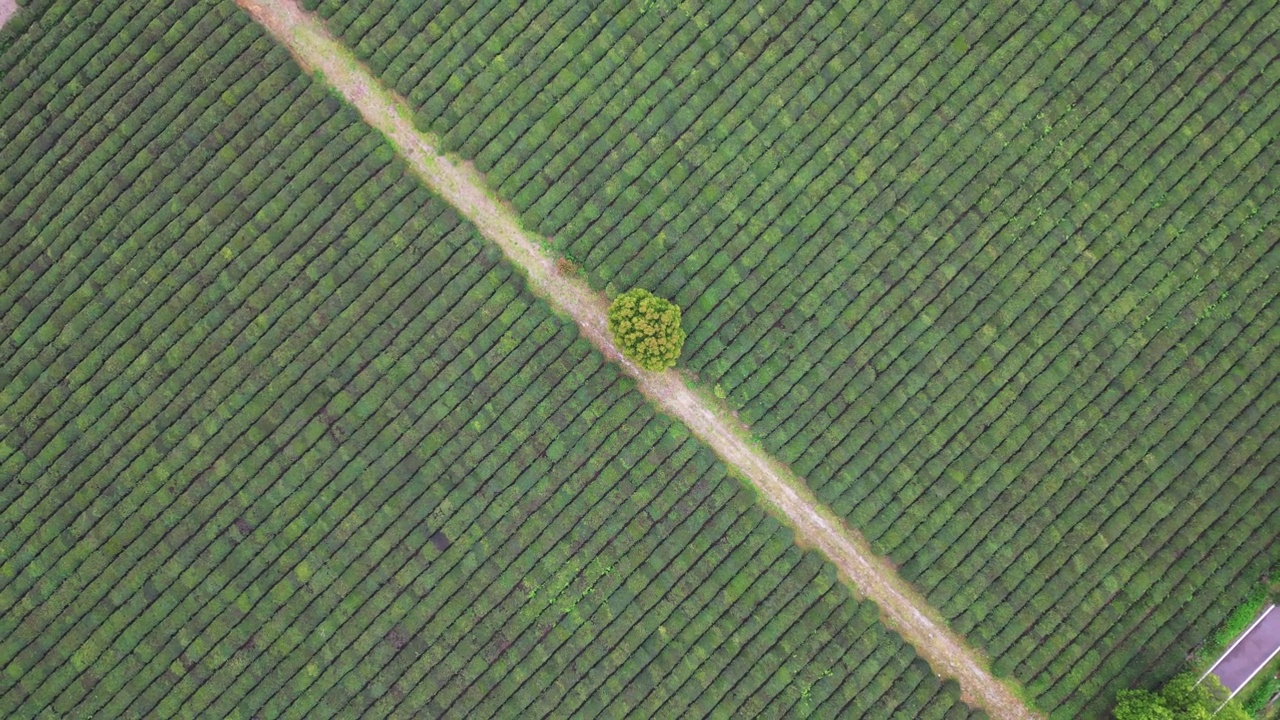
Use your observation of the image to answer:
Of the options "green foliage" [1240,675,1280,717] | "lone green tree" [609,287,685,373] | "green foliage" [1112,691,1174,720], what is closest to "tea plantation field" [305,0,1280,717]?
"green foliage" [1112,691,1174,720]

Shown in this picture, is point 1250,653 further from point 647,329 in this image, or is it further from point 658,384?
point 647,329

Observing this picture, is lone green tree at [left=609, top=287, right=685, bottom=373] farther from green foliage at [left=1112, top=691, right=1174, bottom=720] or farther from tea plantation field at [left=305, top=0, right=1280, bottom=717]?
green foliage at [left=1112, top=691, right=1174, bottom=720]

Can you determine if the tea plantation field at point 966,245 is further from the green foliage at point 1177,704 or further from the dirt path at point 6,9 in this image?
the dirt path at point 6,9

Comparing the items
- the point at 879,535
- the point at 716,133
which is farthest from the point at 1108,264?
the point at 716,133

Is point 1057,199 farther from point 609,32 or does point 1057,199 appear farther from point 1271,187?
point 609,32

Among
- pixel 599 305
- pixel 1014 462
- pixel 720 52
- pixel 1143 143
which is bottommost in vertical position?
pixel 1014 462

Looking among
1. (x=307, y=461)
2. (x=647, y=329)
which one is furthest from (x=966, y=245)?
(x=307, y=461)

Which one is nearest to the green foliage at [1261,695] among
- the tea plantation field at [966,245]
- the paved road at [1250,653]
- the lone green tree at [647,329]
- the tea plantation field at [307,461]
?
the paved road at [1250,653]
